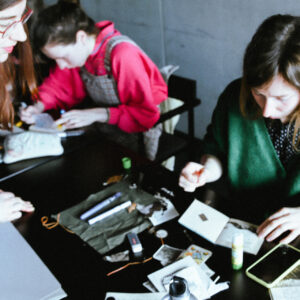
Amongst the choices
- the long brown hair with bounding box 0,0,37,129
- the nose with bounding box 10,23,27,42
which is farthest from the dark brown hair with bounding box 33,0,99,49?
the nose with bounding box 10,23,27,42

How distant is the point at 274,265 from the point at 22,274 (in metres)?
0.76

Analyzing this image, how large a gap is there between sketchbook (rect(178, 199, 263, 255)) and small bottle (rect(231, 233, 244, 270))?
7 centimetres

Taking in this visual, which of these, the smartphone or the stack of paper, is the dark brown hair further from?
the smartphone

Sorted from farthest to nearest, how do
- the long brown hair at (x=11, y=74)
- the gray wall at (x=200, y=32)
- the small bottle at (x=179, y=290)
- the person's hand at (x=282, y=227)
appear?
1. the gray wall at (x=200, y=32)
2. the long brown hair at (x=11, y=74)
3. the person's hand at (x=282, y=227)
4. the small bottle at (x=179, y=290)

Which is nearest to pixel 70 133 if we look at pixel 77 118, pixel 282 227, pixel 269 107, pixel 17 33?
pixel 77 118

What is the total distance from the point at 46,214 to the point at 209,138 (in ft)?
2.47

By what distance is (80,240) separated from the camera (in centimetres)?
126

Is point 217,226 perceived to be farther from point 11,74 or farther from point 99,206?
point 11,74

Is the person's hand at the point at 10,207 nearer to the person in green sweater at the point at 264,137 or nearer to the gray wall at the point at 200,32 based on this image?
the person in green sweater at the point at 264,137

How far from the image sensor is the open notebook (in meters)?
1.08

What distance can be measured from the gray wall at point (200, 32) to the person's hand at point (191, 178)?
147 cm

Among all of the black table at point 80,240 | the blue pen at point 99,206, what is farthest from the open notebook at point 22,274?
the blue pen at point 99,206

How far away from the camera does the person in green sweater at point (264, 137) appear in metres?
1.14

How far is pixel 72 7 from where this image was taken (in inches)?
79.7
